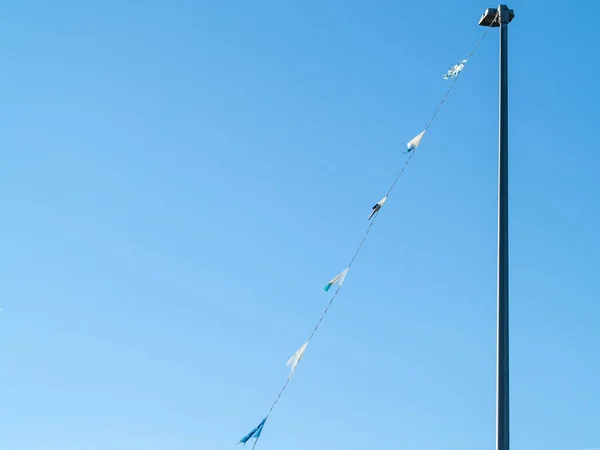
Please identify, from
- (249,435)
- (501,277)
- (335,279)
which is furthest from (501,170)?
(249,435)

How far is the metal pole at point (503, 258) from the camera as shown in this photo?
398 inches

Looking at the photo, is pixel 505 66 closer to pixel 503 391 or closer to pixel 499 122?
pixel 499 122

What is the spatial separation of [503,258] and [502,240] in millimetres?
222

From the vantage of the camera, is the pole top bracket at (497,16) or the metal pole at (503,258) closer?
the metal pole at (503,258)

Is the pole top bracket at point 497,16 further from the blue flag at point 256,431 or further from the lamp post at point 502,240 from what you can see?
the blue flag at point 256,431

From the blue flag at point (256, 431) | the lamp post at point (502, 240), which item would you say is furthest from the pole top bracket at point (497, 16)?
the blue flag at point (256, 431)

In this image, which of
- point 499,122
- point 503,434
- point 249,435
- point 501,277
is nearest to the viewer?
point 503,434

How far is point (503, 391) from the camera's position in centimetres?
1025

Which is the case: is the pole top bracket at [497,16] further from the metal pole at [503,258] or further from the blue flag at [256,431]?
the blue flag at [256,431]

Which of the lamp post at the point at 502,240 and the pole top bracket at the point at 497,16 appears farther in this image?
the pole top bracket at the point at 497,16

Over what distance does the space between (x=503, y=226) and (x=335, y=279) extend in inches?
148

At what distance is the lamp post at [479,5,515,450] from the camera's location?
1012cm

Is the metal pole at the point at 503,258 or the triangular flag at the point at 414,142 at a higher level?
the triangular flag at the point at 414,142

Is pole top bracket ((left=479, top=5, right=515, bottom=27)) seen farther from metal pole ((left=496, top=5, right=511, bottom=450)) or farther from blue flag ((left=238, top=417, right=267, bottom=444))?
blue flag ((left=238, top=417, right=267, bottom=444))
